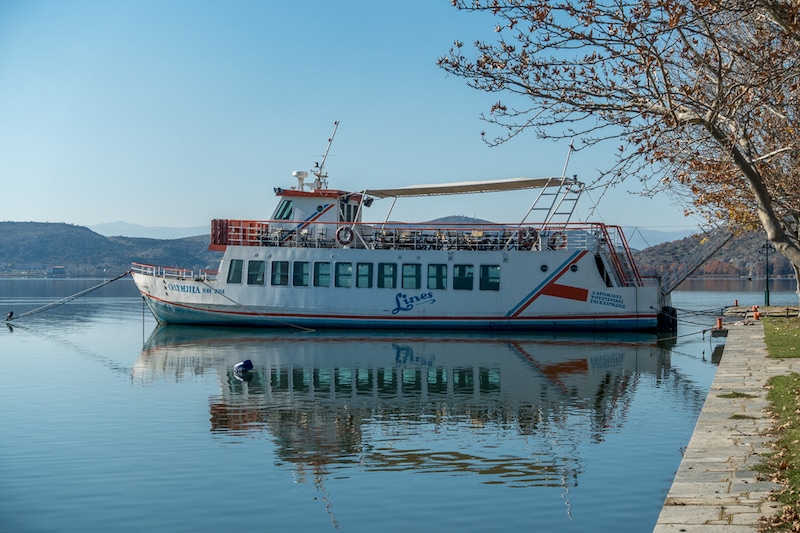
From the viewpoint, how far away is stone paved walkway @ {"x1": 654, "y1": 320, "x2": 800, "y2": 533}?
7809 mm

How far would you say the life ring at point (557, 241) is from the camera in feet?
114

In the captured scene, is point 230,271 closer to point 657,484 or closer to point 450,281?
point 450,281

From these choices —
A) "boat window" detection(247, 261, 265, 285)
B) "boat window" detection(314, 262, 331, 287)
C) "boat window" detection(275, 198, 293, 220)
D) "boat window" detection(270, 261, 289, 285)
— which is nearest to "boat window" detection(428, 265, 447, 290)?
"boat window" detection(314, 262, 331, 287)

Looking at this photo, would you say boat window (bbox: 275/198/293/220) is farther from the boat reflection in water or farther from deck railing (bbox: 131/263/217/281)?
the boat reflection in water

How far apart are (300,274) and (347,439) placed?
22.7m

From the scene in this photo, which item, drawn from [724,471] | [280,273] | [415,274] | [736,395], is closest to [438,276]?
[415,274]

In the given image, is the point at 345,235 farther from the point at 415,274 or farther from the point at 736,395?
the point at 736,395

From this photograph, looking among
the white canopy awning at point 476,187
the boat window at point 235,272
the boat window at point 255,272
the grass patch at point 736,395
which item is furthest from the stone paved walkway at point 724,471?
the boat window at point 235,272

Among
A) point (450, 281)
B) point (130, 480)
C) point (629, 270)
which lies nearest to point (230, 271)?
point (450, 281)

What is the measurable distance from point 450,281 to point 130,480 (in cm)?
2457

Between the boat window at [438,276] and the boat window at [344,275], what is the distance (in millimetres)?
3088

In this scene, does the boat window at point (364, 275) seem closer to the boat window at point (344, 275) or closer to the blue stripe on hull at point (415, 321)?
the boat window at point (344, 275)

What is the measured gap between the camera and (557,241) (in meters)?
35.1

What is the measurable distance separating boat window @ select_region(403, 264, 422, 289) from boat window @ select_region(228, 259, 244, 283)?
6709 millimetres
